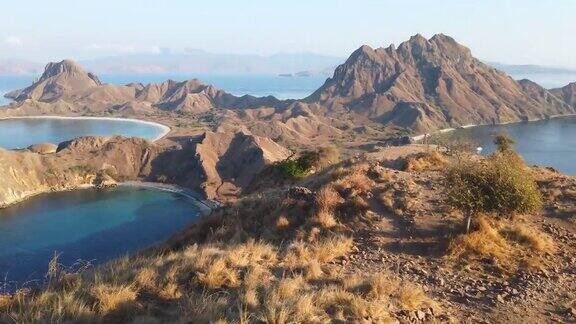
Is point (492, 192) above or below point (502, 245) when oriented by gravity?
above

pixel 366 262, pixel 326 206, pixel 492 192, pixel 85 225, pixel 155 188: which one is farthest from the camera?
pixel 155 188

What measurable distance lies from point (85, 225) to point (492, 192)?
76.6 m

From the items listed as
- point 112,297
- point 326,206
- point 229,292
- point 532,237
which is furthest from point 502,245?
point 112,297

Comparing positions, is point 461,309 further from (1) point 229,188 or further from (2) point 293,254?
(1) point 229,188

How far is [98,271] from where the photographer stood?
35.6 feet

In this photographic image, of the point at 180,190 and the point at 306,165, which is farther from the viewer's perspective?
the point at 180,190

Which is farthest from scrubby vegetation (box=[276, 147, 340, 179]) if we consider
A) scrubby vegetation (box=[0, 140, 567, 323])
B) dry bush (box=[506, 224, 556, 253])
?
dry bush (box=[506, 224, 556, 253])

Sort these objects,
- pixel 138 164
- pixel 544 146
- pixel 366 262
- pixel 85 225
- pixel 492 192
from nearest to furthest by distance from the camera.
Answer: pixel 366 262
pixel 492 192
pixel 85 225
pixel 138 164
pixel 544 146

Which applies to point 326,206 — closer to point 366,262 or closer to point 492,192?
point 366,262

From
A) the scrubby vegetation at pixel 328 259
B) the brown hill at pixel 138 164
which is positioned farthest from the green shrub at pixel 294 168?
the brown hill at pixel 138 164

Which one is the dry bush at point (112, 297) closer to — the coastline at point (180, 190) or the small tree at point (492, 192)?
the small tree at point (492, 192)

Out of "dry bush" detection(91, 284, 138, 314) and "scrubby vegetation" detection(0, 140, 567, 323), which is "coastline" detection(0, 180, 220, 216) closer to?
"scrubby vegetation" detection(0, 140, 567, 323)

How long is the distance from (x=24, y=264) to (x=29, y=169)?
1810 inches

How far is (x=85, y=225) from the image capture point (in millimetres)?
79812
